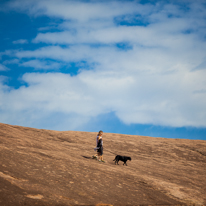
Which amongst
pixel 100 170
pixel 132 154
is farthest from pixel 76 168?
pixel 132 154

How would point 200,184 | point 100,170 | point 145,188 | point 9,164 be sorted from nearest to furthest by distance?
point 9,164
point 145,188
point 100,170
point 200,184

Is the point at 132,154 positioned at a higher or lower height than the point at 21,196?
higher

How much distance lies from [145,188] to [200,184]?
5599mm

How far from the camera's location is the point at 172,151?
25453 mm

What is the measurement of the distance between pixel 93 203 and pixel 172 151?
1938cm

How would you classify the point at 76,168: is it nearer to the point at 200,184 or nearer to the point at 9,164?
the point at 9,164

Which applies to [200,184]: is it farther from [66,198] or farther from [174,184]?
[66,198]

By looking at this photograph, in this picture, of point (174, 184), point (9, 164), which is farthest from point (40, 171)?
point (174, 184)

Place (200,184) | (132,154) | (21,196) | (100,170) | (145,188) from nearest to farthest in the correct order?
(21,196)
(145,188)
(100,170)
(200,184)
(132,154)

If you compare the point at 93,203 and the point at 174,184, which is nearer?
the point at 93,203

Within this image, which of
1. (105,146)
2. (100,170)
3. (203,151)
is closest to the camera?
(100,170)

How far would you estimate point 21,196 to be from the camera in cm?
730

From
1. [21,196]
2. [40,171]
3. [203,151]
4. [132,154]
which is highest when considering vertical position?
[203,151]

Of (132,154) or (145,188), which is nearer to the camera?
(145,188)
